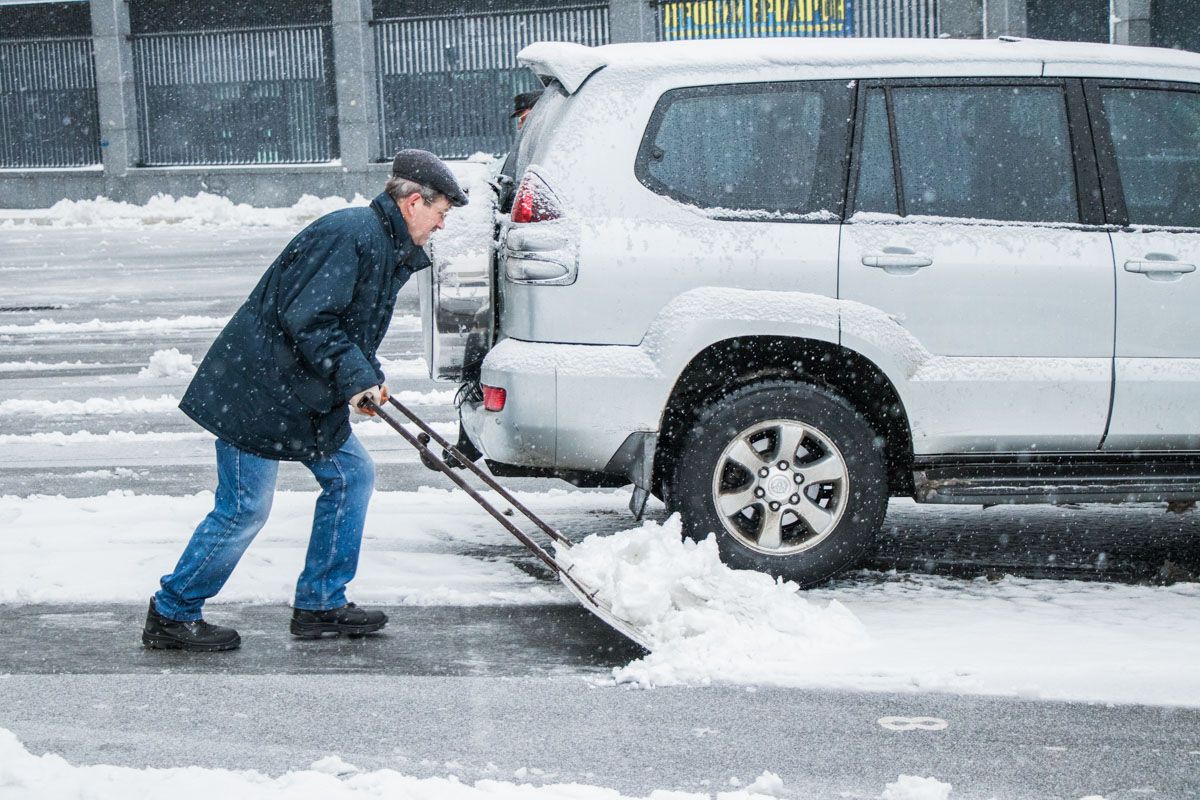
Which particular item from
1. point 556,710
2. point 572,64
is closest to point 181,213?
point 572,64

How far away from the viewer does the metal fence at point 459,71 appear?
25.2 metres

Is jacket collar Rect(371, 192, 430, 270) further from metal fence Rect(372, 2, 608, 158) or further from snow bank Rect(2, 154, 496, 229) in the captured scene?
metal fence Rect(372, 2, 608, 158)

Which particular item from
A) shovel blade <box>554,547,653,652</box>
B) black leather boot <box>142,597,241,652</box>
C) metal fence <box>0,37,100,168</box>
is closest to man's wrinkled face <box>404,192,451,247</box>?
shovel blade <box>554,547,653,652</box>

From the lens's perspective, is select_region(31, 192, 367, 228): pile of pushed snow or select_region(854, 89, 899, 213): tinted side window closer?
select_region(854, 89, 899, 213): tinted side window

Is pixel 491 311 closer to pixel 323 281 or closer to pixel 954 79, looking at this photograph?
pixel 323 281

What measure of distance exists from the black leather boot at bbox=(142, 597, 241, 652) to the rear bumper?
1175mm

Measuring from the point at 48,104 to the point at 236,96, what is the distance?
3.58m

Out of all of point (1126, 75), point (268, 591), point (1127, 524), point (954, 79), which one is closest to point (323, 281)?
point (268, 591)

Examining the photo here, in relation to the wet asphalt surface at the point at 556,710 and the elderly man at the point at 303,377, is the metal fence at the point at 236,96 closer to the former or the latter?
the wet asphalt surface at the point at 556,710

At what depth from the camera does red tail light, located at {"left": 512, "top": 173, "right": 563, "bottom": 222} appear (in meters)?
5.52

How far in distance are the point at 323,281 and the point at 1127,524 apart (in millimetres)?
3740

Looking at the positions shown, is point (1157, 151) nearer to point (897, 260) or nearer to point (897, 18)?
point (897, 260)

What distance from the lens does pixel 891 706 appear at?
453 centimetres

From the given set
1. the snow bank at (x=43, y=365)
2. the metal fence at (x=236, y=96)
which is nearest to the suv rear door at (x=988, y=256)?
the snow bank at (x=43, y=365)
